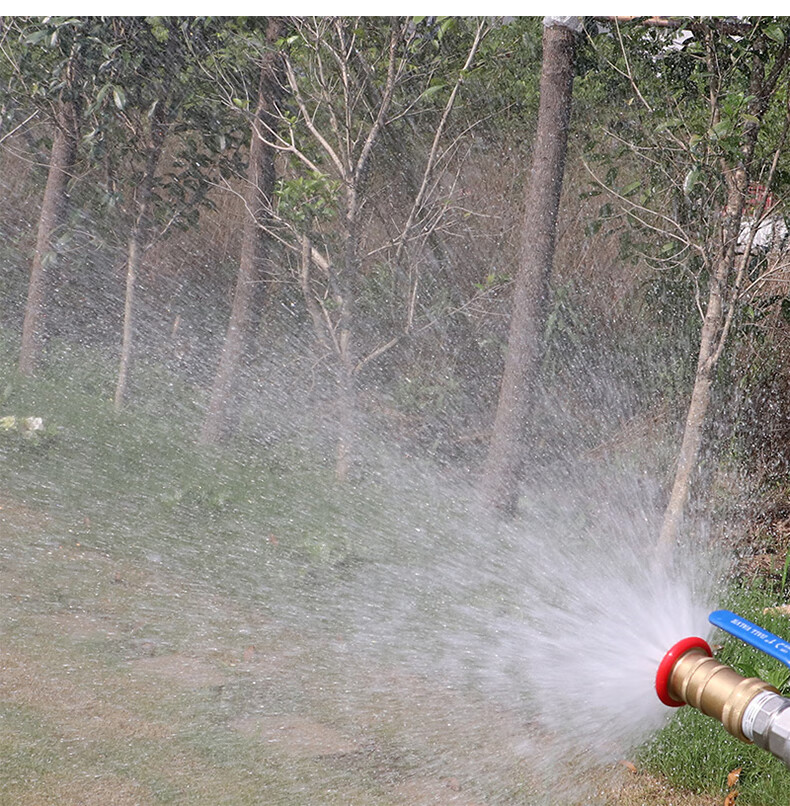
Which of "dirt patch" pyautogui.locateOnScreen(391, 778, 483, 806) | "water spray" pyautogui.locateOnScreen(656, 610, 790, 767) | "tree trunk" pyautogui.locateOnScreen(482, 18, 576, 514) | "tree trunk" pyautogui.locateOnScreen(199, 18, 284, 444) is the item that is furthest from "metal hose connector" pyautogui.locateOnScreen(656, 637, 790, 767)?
"tree trunk" pyautogui.locateOnScreen(199, 18, 284, 444)

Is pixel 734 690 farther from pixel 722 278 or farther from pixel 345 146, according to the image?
pixel 345 146

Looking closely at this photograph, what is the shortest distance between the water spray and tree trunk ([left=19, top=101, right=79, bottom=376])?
512cm

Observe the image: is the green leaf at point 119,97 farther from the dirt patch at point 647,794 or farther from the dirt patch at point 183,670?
the dirt patch at point 647,794

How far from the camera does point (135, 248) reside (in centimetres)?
552

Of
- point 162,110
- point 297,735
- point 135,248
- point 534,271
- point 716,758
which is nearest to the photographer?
point 716,758

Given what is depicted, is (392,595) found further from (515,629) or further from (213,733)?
(213,733)

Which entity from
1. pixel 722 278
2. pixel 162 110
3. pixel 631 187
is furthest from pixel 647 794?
pixel 162 110

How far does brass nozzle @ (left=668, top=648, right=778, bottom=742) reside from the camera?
0.95 m

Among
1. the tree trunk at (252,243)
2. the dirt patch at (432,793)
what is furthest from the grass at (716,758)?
the tree trunk at (252,243)

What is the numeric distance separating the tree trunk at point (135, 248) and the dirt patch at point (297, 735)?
317cm

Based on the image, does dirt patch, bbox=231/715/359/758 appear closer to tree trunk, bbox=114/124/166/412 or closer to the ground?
the ground

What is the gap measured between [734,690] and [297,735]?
190 centimetres

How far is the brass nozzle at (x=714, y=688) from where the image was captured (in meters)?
0.95

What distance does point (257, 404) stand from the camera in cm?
537
